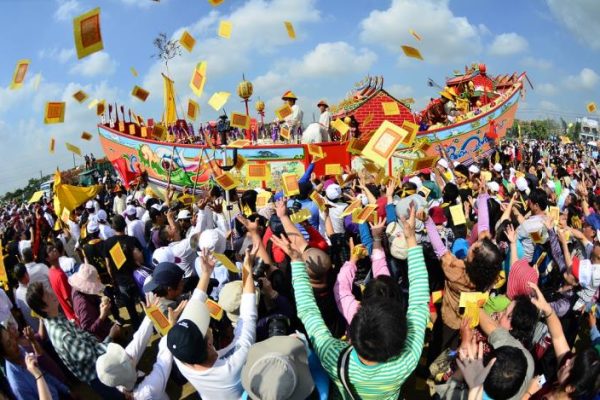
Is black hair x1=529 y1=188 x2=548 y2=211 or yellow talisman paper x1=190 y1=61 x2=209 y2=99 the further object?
yellow talisman paper x1=190 y1=61 x2=209 y2=99

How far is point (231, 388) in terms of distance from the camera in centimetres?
208

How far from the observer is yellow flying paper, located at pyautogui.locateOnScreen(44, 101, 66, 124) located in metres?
4.75

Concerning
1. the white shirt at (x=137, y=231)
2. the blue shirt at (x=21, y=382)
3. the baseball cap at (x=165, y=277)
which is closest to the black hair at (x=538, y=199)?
the baseball cap at (x=165, y=277)

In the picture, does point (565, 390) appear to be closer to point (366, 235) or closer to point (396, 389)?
point (396, 389)

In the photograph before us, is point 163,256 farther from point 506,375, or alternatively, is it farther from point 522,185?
point 522,185

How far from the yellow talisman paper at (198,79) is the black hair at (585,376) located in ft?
17.6

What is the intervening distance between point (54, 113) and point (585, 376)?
221 inches

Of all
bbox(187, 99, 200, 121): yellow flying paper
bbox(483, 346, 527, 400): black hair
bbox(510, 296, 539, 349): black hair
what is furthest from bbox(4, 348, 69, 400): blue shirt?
bbox(187, 99, 200, 121): yellow flying paper

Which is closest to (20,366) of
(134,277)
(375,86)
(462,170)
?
(134,277)

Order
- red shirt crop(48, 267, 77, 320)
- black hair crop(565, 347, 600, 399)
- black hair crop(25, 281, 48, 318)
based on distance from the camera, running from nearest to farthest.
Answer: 1. black hair crop(565, 347, 600, 399)
2. black hair crop(25, 281, 48, 318)
3. red shirt crop(48, 267, 77, 320)

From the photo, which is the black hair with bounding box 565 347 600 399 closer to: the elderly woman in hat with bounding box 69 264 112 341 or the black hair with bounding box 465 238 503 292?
the black hair with bounding box 465 238 503 292

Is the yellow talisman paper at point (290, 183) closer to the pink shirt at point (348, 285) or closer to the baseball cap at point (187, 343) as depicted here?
the pink shirt at point (348, 285)

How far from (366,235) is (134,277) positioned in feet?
8.89

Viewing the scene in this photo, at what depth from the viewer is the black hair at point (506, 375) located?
1.89m
